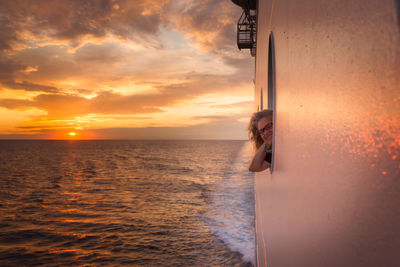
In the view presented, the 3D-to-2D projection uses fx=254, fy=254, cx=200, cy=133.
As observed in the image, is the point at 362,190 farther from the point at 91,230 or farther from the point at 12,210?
the point at 12,210

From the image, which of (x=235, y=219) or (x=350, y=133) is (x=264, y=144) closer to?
(x=350, y=133)

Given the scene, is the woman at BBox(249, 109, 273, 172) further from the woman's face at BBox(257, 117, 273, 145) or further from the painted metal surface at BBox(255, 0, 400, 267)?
the painted metal surface at BBox(255, 0, 400, 267)

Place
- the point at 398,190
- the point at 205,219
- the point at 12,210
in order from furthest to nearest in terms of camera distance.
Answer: the point at 12,210, the point at 205,219, the point at 398,190

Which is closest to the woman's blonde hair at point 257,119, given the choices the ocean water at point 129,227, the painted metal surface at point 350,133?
the painted metal surface at point 350,133

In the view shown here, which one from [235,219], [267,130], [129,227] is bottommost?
[129,227]

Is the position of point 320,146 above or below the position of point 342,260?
above

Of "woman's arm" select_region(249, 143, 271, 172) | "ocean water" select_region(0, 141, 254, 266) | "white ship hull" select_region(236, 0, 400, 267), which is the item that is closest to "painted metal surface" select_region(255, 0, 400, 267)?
"white ship hull" select_region(236, 0, 400, 267)

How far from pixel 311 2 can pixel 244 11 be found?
40.8 feet

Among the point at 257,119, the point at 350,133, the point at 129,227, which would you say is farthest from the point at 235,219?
the point at 350,133

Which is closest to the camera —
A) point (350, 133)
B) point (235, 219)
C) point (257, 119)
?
point (350, 133)

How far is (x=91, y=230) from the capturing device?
1274cm

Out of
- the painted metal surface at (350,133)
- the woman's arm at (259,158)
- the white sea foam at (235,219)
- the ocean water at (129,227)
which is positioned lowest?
the ocean water at (129,227)

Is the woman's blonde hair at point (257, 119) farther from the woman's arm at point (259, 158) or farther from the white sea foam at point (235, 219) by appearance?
the white sea foam at point (235, 219)

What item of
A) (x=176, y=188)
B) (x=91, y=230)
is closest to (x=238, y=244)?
(x=91, y=230)
